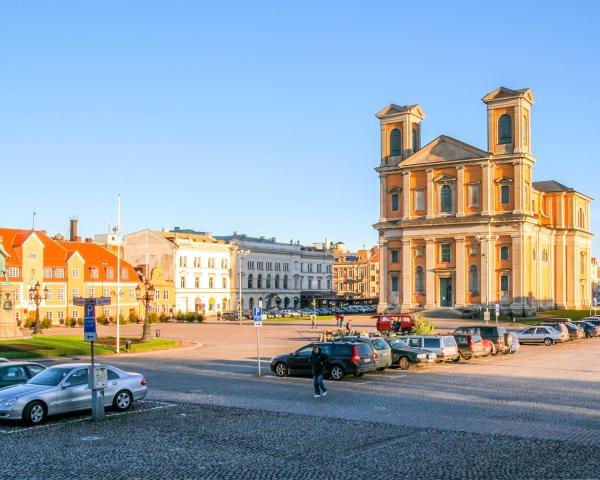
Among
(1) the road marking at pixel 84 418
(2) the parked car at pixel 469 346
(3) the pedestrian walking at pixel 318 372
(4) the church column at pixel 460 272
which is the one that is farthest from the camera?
(4) the church column at pixel 460 272

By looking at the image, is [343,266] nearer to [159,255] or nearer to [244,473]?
[159,255]

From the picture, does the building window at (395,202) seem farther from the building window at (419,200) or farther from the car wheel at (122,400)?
the car wheel at (122,400)

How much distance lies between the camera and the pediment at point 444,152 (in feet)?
296

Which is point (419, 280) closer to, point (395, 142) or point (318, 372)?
point (395, 142)

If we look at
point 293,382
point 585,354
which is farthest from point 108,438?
point 585,354

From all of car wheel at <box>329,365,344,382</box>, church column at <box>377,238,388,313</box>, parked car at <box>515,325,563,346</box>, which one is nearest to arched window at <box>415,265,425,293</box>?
church column at <box>377,238,388,313</box>

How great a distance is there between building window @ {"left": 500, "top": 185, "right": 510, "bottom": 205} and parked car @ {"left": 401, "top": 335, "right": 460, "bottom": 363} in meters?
55.3

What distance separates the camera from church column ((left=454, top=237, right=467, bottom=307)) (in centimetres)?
9100

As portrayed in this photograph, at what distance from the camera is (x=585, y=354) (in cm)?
4409

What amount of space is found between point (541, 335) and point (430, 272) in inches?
1597

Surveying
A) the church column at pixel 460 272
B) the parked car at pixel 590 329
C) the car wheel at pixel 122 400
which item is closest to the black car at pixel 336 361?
the car wheel at pixel 122 400

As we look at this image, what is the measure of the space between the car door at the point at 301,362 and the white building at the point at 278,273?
9051 cm

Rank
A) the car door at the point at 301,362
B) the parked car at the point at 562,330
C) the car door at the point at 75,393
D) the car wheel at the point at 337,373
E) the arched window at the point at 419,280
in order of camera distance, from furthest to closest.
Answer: the arched window at the point at 419,280 → the parked car at the point at 562,330 → the car door at the point at 301,362 → the car wheel at the point at 337,373 → the car door at the point at 75,393

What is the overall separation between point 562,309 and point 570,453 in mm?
90548
